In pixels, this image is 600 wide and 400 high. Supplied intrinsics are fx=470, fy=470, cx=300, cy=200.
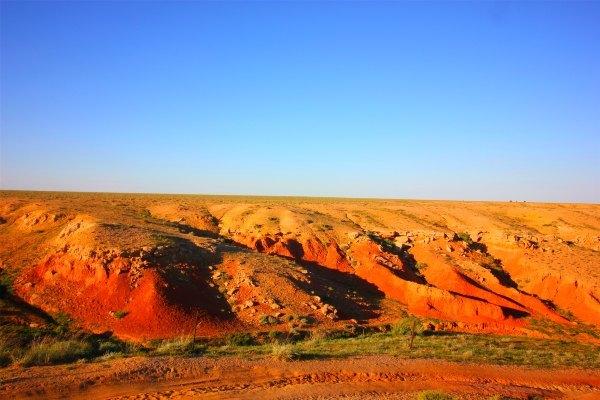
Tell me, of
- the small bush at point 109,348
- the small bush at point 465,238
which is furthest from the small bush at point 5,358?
the small bush at point 465,238

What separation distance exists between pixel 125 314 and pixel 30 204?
866 inches

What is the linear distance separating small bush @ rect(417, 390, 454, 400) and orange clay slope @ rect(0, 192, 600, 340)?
1074 cm

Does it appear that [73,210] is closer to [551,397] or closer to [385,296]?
[385,296]

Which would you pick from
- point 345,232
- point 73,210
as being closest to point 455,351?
point 345,232

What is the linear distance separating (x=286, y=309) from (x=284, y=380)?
35.8ft

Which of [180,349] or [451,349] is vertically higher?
[180,349]

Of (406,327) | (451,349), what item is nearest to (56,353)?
(451,349)

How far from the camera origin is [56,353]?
43.7 feet

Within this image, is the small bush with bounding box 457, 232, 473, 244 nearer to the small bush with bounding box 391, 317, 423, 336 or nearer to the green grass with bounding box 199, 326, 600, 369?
the small bush with bounding box 391, 317, 423, 336

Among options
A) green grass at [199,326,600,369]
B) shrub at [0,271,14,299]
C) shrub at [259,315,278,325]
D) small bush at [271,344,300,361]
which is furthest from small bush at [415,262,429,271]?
shrub at [0,271,14,299]

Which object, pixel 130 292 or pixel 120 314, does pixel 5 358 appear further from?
pixel 130 292

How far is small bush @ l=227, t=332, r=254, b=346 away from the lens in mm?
19013

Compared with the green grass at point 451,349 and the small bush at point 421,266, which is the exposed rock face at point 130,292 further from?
the small bush at point 421,266

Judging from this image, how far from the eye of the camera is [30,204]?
124 ft
